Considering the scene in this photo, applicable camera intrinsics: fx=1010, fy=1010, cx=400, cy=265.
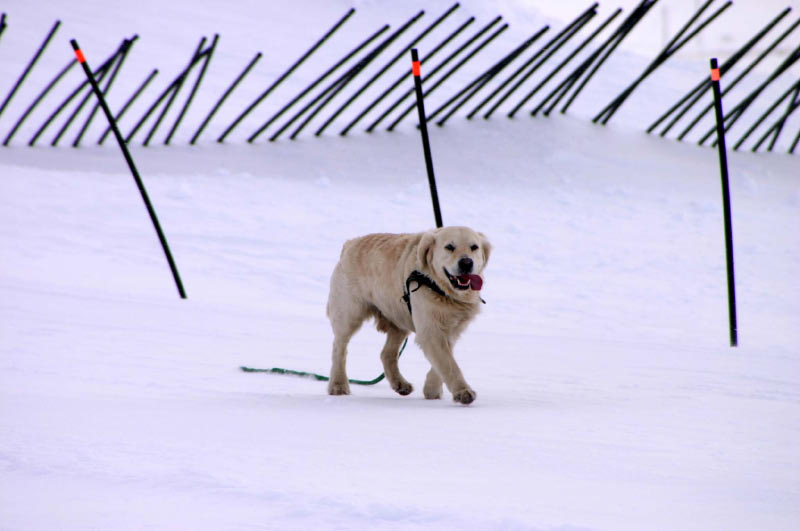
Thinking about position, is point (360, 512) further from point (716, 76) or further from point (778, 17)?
point (778, 17)

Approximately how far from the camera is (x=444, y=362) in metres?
4.25

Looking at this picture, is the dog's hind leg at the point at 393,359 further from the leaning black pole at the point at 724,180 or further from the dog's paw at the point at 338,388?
the leaning black pole at the point at 724,180

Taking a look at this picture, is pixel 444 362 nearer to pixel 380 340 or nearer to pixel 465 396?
pixel 465 396

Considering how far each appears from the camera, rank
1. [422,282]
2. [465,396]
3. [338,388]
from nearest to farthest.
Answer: [465,396] → [422,282] → [338,388]

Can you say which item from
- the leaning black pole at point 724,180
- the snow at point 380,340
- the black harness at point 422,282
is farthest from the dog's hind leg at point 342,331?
the leaning black pole at point 724,180

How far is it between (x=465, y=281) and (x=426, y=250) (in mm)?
225

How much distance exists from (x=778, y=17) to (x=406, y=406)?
9.31 m

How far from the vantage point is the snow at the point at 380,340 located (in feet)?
8.68

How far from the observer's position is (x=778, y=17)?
1169 cm

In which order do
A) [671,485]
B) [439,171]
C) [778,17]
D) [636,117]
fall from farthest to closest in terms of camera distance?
[636,117] < [439,171] < [778,17] < [671,485]

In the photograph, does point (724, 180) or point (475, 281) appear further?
point (724, 180)

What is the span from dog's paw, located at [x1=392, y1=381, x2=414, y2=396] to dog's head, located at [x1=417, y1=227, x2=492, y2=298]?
2.06 feet

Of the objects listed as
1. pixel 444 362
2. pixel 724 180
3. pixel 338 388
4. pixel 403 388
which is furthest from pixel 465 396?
pixel 724 180

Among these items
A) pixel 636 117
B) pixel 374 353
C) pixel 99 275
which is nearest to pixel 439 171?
pixel 636 117
